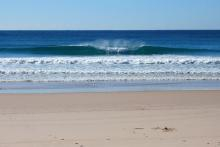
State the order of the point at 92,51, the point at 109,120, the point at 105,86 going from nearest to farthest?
1. the point at 109,120
2. the point at 105,86
3. the point at 92,51

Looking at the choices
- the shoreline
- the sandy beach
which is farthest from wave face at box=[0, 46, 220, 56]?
the sandy beach

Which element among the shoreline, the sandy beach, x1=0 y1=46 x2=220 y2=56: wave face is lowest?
the sandy beach

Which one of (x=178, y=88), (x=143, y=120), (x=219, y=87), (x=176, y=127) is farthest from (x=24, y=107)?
(x=219, y=87)

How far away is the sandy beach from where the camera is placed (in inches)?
220

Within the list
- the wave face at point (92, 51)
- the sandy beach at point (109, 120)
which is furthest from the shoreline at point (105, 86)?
the wave face at point (92, 51)

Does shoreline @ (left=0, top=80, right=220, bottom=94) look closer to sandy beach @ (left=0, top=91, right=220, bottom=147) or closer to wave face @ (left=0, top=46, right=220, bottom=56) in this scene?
sandy beach @ (left=0, top=91, right=220, bottom=147)

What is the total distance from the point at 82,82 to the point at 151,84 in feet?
6.22

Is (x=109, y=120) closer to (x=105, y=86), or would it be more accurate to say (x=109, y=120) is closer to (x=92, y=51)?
(x=105, y=86)

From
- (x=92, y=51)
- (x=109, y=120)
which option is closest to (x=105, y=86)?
(x=109, y=120)

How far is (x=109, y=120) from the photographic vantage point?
6891 mm

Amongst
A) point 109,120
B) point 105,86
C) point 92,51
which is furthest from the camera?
point 92,51

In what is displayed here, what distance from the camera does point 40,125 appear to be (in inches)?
255

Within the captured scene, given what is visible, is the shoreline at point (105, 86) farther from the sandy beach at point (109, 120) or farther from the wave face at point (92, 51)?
the wave face at point (92, 51)

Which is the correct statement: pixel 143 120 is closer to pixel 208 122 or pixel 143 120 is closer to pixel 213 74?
pixel 208 122
